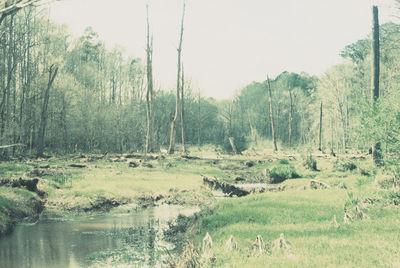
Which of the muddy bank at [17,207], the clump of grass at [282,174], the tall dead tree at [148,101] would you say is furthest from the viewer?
the tall dead tree at [148,101]

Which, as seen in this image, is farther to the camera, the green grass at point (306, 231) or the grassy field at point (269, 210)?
the grassy field at point (269, 210)

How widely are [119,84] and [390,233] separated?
168 feet

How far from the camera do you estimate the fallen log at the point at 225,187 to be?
49.4ft

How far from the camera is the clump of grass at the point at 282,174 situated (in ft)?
65.8

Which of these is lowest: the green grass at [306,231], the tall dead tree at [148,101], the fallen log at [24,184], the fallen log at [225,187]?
the fallen log at [225,187]

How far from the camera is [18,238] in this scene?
910 centimetres

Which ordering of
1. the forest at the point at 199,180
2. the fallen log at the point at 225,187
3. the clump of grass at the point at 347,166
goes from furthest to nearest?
the clump of grass at the point at 347,166
the fallen log at the point at 225,187
the forest at the point at 199,180

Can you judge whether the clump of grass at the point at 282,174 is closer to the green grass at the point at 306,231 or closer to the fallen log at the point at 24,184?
the green grass at the point at 306,231

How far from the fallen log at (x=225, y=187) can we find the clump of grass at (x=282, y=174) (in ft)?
15.6

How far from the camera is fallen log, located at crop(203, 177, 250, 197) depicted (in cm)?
1507

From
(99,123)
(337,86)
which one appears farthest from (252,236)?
(337,86)

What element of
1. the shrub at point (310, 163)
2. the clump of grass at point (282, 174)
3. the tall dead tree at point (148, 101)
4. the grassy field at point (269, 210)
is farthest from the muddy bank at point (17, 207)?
the tall dead tree at point (148, 101)

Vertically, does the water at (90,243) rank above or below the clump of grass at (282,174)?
below

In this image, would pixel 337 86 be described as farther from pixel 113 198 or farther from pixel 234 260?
pixel 234 260
